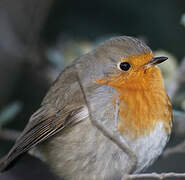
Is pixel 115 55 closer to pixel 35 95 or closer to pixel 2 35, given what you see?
pixel 35 95

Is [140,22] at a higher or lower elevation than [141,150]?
higher

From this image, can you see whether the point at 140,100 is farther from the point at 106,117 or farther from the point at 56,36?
the point at 56,36

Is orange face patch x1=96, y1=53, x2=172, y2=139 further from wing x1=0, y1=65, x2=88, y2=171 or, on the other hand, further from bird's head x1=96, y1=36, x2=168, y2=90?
wing x1=0, y1=65, x2=88, y2=171

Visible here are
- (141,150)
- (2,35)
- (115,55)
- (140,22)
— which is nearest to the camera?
(141,150)

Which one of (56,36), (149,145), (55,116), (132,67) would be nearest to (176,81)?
(132,67)

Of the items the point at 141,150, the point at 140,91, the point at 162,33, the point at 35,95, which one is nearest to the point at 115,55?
the point at 140,91

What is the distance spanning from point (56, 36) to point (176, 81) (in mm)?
1960

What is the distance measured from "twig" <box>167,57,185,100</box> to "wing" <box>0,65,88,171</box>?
3.44ft

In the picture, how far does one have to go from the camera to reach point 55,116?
13.9 feet

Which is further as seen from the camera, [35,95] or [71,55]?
[35,95]

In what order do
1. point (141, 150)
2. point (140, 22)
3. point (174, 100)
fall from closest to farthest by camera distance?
point (141, 150), point (174, 100), point (140, 22)

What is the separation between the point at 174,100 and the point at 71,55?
1.29 m

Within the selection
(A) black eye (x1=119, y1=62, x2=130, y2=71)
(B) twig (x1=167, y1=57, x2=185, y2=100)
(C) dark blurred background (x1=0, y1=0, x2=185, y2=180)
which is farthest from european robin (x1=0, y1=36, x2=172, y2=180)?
(C) dark blurred background (x1=0, y1=0, x2=185, y2=180)

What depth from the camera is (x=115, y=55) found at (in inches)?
163
